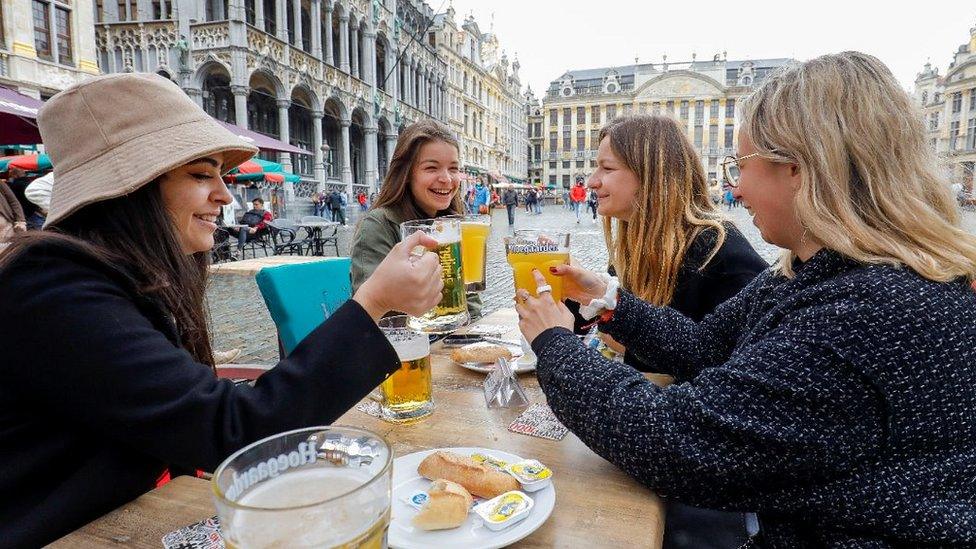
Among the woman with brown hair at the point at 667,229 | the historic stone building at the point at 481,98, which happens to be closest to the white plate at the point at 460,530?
the woman with brown hair at the point at 667,229

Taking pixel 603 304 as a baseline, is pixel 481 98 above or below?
above

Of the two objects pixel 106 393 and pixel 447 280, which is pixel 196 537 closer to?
pixel 106 393

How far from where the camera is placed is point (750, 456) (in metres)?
0.94

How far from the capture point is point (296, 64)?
71.1 feet

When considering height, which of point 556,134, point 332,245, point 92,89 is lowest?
point 332,245

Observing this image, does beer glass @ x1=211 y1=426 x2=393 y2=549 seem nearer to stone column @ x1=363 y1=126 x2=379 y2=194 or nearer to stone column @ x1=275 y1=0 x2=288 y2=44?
stone column @ x1=275 y1=0 x2=288 y2=44

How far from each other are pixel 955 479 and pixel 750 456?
0.39 m

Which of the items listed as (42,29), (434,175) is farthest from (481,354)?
(42,29)

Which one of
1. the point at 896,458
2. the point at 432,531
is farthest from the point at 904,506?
the point at 432,531

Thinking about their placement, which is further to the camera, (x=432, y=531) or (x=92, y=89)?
(x=92, y=89)

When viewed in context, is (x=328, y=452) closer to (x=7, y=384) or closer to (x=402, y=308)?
(x=402, y=308)

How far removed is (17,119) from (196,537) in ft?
25.8

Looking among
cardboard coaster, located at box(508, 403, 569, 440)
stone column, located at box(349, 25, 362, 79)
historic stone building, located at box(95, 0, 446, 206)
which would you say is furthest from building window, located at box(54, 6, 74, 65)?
cardboard coaster, located at box(508, 403, 569, 440)

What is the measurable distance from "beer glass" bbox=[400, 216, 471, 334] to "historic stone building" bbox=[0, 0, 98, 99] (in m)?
15.3
